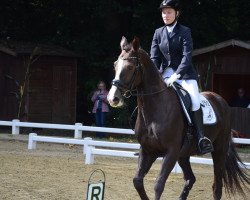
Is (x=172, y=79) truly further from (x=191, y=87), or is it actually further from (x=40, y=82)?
(x=40, y=82)

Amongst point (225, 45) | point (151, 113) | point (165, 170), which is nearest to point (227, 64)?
point (225, 45)

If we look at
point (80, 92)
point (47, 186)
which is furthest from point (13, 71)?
point (47, 186)

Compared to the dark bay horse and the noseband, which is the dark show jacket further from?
the noseband

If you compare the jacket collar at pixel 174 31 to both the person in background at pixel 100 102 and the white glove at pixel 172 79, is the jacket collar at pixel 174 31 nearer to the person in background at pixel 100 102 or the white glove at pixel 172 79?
the white glove at pixel 172 79

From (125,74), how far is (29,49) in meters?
15.9

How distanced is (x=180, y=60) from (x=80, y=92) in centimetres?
1766

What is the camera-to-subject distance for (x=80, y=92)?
1035 inches

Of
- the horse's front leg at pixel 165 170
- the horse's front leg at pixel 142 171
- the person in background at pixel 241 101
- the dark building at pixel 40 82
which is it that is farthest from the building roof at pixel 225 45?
the horse's front leg at pixel 165 170

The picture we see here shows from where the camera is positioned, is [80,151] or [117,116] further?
[117,116]

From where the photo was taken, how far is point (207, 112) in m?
9.10

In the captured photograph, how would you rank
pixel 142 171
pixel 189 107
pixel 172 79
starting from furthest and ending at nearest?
pixel 189 107, pixel 172 79, pixel 142 171

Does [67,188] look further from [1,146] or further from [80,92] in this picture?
[80,92]

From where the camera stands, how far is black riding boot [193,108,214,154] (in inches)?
338

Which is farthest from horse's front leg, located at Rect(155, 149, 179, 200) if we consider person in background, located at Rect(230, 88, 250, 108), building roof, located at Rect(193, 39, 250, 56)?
person in background, located at Rect(230, 88, 250, 108)
